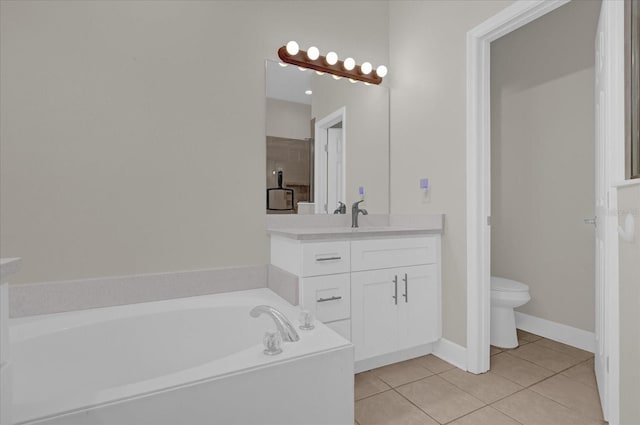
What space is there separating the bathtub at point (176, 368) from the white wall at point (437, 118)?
112 cm

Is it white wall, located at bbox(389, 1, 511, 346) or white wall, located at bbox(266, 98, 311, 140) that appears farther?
white wall, located at bbox(266, 98, 311, 140)

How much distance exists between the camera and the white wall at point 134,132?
167 cm

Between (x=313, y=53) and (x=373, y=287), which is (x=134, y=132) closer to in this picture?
(x=313, y=53)

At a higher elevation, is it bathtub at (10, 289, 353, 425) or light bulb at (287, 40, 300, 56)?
light bulb at (287, 40, 300, 56)

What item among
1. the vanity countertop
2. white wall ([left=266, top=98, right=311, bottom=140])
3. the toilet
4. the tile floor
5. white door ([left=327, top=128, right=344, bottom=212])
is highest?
white wall ([left=266, top=98, right=311, bottom=140])

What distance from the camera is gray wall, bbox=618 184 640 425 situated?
1060mm

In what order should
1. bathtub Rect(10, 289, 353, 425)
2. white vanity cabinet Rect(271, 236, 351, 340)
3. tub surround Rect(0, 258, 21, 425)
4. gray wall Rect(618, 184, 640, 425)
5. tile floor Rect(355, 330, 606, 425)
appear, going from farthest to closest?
white vanity cabinet Rect(271, 236, 351, 340), tile floor Rect(355, 330, 606, 425), gray wall Rect(618, 184, 640, 425), bathtub Rect(10, 289, 353, 425), tub surround Rect(0, 258, 21, 425)

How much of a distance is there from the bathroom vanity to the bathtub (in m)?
0.26

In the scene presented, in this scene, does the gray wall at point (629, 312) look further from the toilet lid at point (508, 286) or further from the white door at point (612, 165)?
the toilet lid at point (508, 286)

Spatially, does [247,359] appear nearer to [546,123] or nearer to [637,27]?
[637,27]

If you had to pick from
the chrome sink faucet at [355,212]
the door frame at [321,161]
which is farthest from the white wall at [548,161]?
the door frame at [321,161]

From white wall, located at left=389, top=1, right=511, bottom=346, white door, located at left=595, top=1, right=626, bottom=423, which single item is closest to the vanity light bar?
white wall, located at left=389, top=1, right=511, bottom=346

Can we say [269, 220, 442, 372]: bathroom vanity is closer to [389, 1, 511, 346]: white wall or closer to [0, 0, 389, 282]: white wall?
[389, 1, 511, 346]: white wall

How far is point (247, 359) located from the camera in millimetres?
1134
